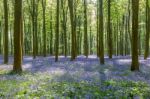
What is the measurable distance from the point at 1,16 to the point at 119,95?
59839 mm

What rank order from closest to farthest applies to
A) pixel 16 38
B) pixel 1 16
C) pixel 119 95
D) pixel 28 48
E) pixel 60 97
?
pixel 60 97 → pixel 119 95 → pixel 16 38 → pixel 1 16 → pixel 28 48

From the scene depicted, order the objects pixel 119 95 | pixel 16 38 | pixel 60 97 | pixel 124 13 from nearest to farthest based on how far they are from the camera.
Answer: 1. pixel 60 97
2. pixel 119 95
3. pixel 16 38
4. pixel 124 13

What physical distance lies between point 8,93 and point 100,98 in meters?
3.26

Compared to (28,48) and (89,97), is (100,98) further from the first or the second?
(28,48)

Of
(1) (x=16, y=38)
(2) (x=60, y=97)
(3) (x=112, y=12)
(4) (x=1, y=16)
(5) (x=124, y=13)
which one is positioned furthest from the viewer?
(4) (x=1, y=16)

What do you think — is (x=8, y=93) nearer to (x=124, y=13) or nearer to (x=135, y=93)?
(x=135, y=93)

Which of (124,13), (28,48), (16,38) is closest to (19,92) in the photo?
(16,38)

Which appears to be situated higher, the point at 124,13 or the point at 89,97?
the point at 124,13

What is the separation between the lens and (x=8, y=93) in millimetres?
11094

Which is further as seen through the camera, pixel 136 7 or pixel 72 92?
pixel 136 7

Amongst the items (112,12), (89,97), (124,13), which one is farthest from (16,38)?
(124,13)

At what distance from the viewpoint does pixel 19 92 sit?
37.3 ft

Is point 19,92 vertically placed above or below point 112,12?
below

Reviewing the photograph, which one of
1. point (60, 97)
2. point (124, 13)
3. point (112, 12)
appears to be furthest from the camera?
point (124, 13)
